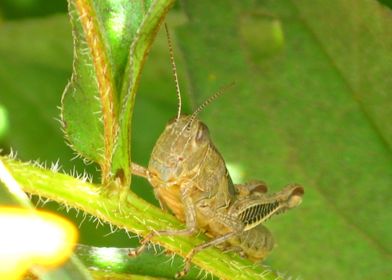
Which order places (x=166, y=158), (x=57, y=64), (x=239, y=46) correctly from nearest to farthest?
(x=166, y=158), (x=239, y=46), (x=57, y=64)

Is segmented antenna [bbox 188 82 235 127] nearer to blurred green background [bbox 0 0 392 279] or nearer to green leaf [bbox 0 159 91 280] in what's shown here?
blurred green background [bbox 0 0 392 279]

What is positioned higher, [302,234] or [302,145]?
[302,145]

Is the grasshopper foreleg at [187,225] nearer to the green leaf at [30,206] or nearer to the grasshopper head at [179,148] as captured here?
the grasshopper head at [179,148]

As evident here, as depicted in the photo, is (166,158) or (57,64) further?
(57,64)

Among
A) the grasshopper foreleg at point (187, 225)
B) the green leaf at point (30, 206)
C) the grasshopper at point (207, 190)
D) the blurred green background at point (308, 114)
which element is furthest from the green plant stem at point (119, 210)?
the blurred green background at point (308, 114)

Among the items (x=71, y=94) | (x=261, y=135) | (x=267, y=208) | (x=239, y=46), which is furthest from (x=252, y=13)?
(x=71, y=94)

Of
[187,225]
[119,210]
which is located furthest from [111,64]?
[187,225]

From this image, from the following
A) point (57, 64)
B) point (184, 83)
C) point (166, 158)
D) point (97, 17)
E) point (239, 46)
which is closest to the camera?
point (97, 17)

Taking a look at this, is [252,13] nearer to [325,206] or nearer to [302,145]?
[302,145]
